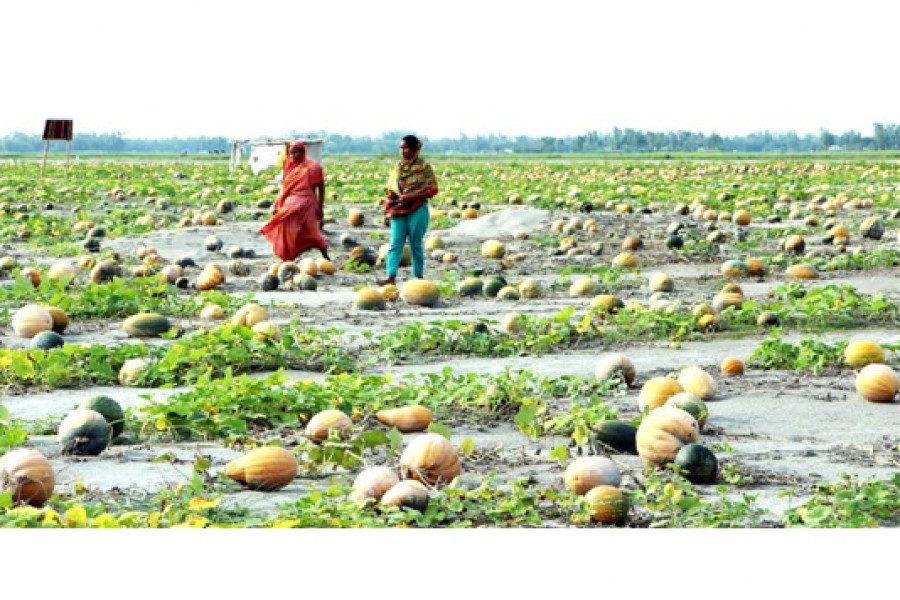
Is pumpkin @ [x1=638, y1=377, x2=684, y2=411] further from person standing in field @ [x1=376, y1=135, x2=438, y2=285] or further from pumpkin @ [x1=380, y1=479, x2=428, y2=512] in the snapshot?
person standing in field @ [x1=376, y1=135, x2=438, y2=285]

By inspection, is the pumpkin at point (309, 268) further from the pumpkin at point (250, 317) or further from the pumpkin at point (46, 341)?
the pumpkin at point (46, 341)

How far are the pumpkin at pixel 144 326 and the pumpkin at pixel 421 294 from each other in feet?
7.95

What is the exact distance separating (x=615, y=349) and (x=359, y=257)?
6033 mm

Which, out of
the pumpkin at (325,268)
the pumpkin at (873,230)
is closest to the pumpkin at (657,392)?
the pumpkin at (325,268)

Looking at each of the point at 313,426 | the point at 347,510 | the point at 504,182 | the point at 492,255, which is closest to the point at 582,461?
the point at 347,510

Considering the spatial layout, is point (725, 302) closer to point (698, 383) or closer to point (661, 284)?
point (661, 284)

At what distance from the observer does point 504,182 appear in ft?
113

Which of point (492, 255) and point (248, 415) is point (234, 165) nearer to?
point (492, 255)

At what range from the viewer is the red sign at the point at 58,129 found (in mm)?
35000

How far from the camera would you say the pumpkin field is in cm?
443

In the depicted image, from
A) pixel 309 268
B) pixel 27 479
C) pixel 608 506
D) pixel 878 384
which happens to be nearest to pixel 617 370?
pixel 878 384

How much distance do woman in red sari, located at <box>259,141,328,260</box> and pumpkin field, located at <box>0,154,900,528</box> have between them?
42 centimetres

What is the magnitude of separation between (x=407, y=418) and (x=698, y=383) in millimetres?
1722

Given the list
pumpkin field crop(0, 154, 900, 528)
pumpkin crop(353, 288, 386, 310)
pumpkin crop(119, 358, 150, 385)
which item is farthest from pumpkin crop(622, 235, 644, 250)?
pumpkin crop(119, 358, 150, 385)
